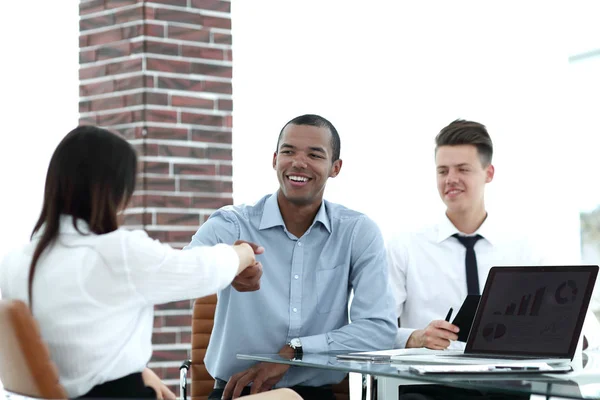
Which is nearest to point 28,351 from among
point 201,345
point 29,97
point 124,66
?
point 201,345

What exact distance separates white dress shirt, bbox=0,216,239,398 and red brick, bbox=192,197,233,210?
174 centimetres

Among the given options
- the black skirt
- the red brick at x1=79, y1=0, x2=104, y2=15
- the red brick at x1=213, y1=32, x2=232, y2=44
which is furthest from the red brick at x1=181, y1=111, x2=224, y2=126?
the black skirt

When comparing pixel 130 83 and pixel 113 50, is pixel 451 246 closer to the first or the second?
pixel 130 83

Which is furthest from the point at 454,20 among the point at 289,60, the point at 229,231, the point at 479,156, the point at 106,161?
the point at 106,161

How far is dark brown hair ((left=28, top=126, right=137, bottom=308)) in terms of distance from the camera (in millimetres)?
1896

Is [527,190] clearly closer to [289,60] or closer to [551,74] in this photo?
[551,74]

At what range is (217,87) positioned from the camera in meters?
3.71

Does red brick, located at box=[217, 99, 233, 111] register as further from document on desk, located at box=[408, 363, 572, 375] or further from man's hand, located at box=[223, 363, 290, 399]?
document on desk, located at box=[408, 363, 572, 375]

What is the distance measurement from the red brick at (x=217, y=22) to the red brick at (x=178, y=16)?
0.08 ft

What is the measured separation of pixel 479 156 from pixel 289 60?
7.30ft

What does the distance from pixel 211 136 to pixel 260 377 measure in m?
1.46

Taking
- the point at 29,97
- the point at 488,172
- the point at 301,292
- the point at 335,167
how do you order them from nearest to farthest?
the point at 301,292 < the point at 335,167 < the point at 488,172 < the point at 29,97

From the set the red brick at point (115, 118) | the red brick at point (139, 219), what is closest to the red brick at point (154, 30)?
the red brick at point (115, 118)

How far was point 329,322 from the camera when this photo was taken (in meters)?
2.73
